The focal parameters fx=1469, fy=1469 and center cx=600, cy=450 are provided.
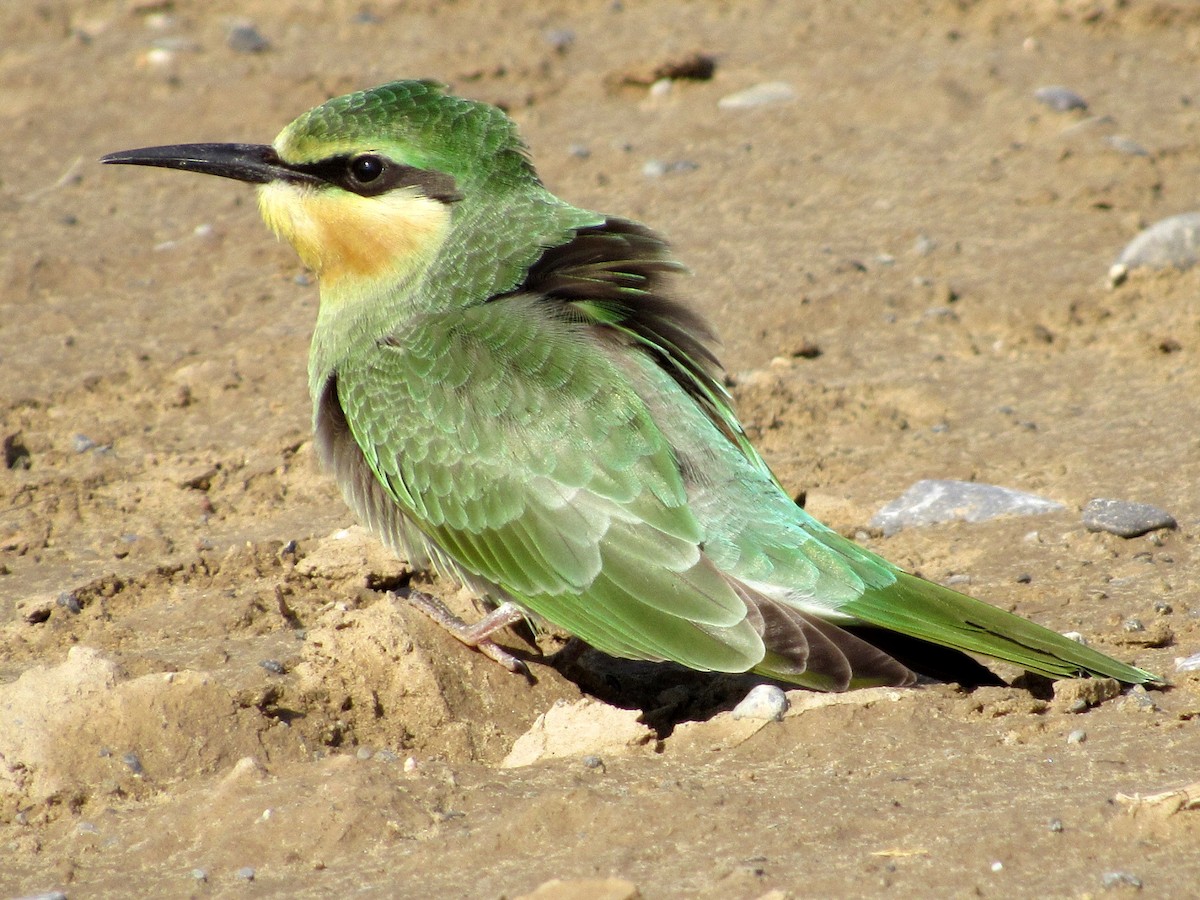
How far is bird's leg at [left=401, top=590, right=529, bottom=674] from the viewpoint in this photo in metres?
3.96

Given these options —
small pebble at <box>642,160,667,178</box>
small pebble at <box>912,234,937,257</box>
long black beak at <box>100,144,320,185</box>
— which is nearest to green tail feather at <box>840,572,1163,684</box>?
long black beak at <box>100,144,320,185</box>

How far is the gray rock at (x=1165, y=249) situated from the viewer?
5973 mm

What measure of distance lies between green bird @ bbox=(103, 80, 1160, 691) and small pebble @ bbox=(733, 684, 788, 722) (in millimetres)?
121

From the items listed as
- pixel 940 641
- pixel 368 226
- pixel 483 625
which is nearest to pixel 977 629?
pixel 940 641

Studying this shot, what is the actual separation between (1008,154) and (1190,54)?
1.80 metres

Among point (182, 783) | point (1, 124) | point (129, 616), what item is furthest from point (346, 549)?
point (1, 124)

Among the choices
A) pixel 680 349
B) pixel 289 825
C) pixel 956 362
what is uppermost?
pixel 680 349

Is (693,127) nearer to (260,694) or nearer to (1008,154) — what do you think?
(1008,154)

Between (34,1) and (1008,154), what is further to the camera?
(34,1)

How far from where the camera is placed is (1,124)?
→ 7.93 meters

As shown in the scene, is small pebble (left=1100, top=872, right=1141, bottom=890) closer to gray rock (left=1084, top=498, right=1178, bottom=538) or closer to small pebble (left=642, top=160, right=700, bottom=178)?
gray rock (left=1084, top=498, right=1178, bottom=538)

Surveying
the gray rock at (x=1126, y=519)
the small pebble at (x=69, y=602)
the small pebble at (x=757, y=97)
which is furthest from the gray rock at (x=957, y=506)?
the small pebble at (x=757, y=97)

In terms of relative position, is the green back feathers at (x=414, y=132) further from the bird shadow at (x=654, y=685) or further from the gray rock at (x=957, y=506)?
the gray rock at (x=957, y=506)

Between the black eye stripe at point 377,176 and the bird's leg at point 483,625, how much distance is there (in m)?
1.17
